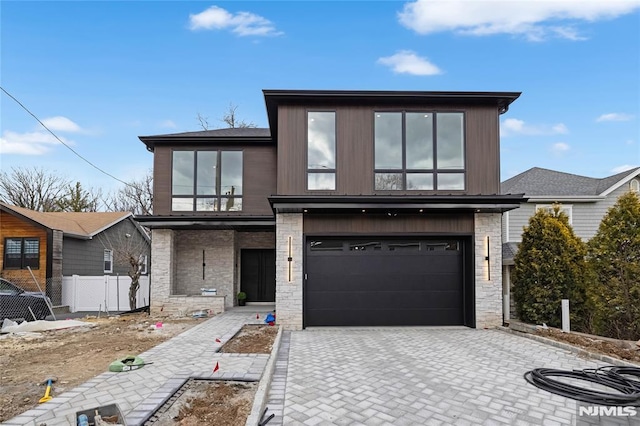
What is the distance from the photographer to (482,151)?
901 cm

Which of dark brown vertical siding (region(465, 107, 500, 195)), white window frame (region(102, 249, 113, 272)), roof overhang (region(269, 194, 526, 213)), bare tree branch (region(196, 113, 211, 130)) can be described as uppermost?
bare tree branch (region(196, 113, 211, 130))

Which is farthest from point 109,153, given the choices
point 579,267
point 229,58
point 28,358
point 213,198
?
point 579,267

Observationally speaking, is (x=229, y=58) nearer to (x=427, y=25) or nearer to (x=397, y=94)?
(x=427, y=25)

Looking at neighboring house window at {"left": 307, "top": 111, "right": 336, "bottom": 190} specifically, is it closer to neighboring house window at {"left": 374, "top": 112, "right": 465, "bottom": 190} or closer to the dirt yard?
neighboring house window at {"left": 374, "top": 112, "right": 465, "bottom": 190}

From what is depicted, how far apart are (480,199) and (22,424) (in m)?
8.51

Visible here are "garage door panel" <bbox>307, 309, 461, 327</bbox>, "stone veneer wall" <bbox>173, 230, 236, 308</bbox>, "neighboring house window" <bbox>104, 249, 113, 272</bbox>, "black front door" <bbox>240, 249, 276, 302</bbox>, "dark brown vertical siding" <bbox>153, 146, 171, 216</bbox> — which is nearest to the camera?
"garage door panel" <bbox>307, 309, 461, 327</bbox>

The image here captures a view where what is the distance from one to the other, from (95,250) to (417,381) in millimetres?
16772

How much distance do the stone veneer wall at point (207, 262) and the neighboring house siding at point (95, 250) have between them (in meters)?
6.09

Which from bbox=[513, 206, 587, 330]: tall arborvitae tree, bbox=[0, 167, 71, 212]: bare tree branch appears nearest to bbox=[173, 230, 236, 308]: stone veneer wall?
bbox=[513, 206, 587, 330]: tall arborvitae tree

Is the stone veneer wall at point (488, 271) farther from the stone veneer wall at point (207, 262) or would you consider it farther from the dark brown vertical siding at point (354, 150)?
the stone veneer wall at point (207, 262)

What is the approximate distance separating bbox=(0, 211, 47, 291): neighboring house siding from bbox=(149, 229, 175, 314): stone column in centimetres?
562

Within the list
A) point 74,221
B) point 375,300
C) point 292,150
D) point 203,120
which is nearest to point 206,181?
point 292,150

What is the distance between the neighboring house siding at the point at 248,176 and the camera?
451 inches

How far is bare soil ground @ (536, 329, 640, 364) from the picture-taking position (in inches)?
236
